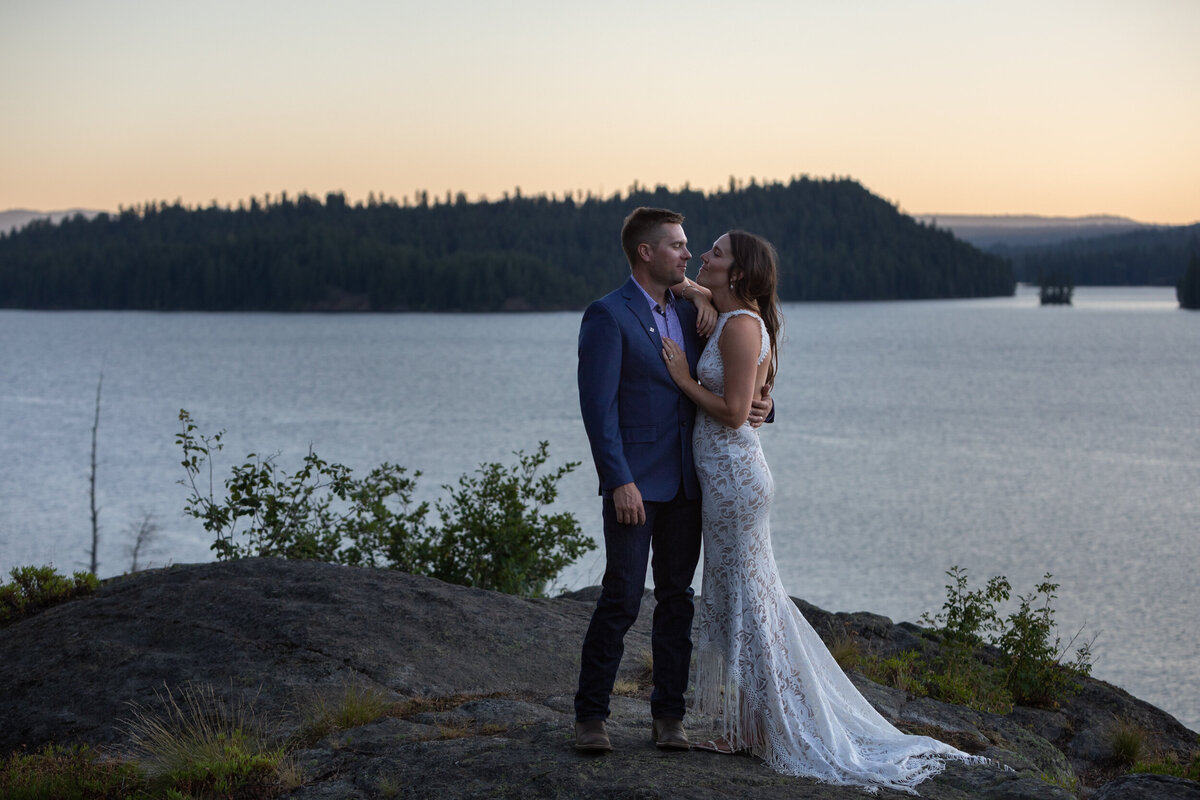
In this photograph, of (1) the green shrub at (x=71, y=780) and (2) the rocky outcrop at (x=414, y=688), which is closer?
(2) the rocky outcrop at (x=414, y=688)

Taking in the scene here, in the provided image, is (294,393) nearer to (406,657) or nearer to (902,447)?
(902,447)

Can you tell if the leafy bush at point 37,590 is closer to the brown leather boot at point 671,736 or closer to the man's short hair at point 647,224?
the brown leather boot at point 671,736

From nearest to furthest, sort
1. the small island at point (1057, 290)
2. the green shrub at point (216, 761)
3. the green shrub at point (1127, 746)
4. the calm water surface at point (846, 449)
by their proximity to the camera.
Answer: the green shrub at point (216, 761) → the green shrub at point (1127, 746) → the calm water surface at point (846, 449) → the small island at point (1057, 290)

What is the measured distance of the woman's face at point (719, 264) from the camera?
16.1 feet

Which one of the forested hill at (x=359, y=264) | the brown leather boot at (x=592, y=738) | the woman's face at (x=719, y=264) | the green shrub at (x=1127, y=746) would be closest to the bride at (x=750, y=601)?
the woman's face at (x=719, y=264)

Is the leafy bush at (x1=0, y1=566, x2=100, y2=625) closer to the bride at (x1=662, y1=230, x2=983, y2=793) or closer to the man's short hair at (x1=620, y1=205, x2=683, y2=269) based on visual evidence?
the bride at (x1=662, y1=230, x2=983, y2=793)

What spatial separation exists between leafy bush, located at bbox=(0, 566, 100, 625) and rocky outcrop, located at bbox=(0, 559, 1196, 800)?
0.40 m

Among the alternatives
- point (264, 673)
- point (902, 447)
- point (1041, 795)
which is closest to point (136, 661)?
point (264, 673)

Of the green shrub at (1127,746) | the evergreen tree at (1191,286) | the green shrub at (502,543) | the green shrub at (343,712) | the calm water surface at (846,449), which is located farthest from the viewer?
the evergreen tree at (1191,286)

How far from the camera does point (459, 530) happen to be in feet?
34.3

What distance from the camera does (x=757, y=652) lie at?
491cm

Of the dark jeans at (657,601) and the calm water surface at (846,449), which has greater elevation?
the dark jeans at (657,601)

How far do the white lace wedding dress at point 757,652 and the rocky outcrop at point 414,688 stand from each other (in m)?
0.18

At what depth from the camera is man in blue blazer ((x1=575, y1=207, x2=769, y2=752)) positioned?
15.5 ft
